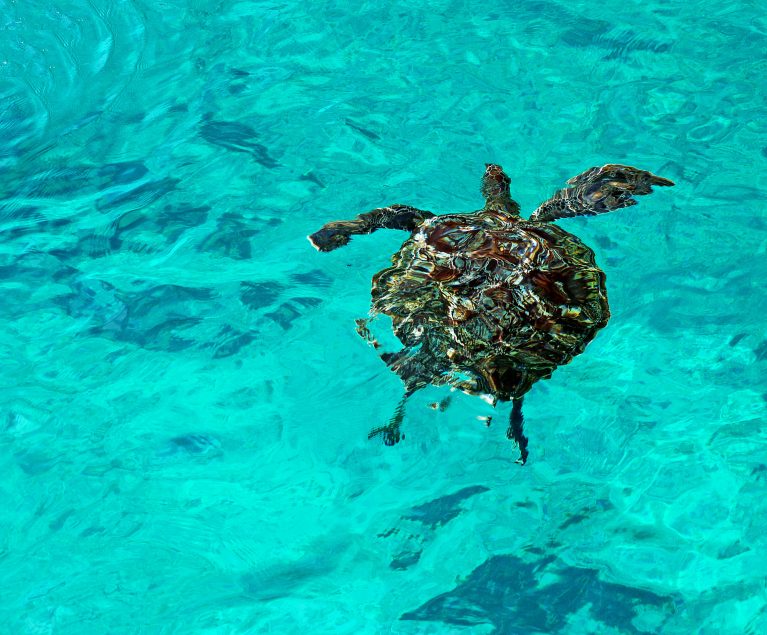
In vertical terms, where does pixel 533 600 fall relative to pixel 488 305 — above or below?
below

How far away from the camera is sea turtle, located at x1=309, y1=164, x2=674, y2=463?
355 cm

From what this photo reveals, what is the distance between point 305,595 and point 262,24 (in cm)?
478

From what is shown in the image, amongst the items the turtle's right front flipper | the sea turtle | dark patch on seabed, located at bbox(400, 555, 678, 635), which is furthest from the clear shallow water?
the sea turtle

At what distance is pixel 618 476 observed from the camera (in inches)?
158

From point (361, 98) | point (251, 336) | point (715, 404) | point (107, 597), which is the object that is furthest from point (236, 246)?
point (715, 404)

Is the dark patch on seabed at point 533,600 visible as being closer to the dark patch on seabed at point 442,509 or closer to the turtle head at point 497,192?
the dark patch on seabed at point 442,509

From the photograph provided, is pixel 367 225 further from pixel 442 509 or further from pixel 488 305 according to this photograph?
pixel 442 509

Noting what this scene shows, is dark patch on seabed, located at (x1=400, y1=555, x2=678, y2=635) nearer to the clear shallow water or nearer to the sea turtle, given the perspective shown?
the clear shallow water

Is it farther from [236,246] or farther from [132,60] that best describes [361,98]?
[132,60]

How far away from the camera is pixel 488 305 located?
354 cm

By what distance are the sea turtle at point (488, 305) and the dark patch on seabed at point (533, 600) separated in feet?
1.98

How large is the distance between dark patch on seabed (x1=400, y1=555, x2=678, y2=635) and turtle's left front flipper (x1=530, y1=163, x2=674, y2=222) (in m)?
2.00

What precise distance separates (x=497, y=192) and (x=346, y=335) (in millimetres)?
1287

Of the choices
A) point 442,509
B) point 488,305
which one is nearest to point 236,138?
point 488,305
